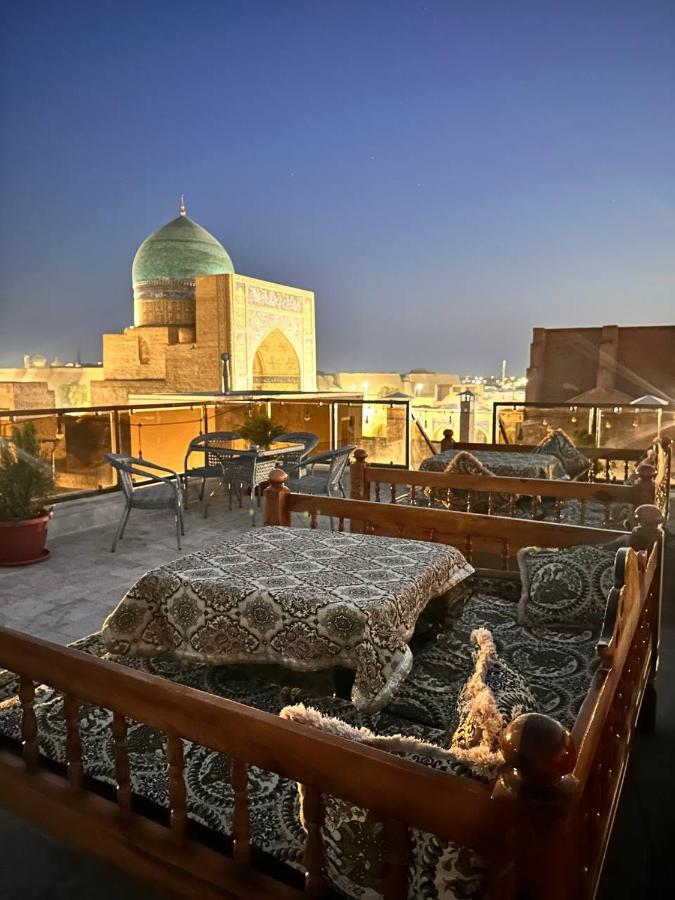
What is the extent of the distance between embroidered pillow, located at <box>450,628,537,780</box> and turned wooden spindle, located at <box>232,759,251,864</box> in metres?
0.42

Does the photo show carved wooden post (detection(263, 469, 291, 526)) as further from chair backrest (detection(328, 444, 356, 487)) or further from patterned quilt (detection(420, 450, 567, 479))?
patterned quilt (detection(420, 450, 567, 479))

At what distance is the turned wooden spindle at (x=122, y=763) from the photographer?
147cm

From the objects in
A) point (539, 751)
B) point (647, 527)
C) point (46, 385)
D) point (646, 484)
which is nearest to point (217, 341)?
point (46, 385)

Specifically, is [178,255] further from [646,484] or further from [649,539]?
[649,539]

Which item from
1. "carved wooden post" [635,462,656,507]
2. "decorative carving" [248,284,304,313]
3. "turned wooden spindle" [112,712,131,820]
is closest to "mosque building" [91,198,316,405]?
"decorative carving" [248,284,304,313]

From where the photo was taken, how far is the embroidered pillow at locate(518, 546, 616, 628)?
8.18 feet

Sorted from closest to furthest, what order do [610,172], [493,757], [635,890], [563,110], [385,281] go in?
1. [493,757]
2. [635,890]
3. [563,110]
4. [610,172]
5. [385,281]

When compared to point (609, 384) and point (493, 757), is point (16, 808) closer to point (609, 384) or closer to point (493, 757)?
point (493, 757)

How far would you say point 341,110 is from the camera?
1426 centimetres

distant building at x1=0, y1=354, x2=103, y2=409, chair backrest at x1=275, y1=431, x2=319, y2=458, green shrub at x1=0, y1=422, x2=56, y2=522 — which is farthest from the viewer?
distant building at x1=0, y1=354, x2=103, y2=409

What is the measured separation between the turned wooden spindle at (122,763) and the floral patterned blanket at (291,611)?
2.01ft

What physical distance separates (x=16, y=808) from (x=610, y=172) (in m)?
18.9

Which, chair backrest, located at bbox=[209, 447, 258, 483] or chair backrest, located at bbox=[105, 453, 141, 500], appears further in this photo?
chair backrest, located at bbox=[209, 447, 258, 483]

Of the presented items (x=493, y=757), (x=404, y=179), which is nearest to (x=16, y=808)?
(x=493, y=757)
